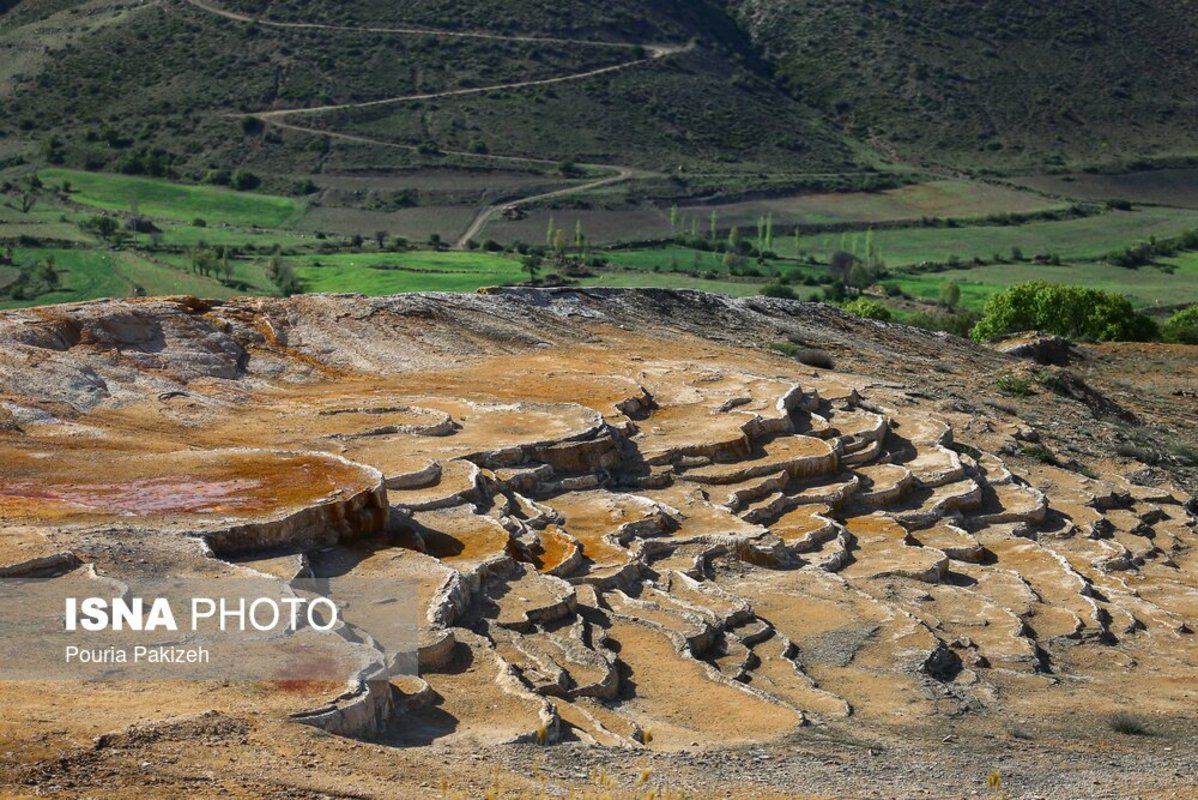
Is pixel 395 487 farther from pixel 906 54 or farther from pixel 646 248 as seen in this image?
pixel 906 54

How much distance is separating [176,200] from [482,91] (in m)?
22.3

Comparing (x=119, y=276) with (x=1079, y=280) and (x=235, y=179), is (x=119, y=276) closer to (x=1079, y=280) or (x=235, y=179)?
(x=235, y=179)

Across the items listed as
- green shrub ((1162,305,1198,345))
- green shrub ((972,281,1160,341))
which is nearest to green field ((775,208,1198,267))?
green shrub ((1162,305,1198,345))

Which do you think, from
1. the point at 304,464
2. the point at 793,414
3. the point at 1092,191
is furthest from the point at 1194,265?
the point at 304,464

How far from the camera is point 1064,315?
2516 inches

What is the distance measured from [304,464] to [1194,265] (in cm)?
7766

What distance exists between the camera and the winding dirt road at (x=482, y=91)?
314 feet

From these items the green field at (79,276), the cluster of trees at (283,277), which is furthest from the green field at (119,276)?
the cluster of trees at (283,277)

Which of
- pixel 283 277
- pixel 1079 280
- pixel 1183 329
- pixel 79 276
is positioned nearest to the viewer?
pixel 1183 329

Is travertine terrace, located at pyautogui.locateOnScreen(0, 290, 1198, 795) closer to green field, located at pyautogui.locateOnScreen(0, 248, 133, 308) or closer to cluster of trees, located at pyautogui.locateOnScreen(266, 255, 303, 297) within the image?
cluster of trees, located at pyautogui.locateOnScreen(266, 255, 303, 297)

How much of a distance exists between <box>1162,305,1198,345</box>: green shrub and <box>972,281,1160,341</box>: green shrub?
165 centimetres

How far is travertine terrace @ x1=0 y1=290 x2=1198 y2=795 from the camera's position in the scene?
21375mm

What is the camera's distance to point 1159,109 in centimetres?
11869

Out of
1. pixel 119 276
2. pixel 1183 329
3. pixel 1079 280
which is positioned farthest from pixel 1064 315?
pixel 119 276
